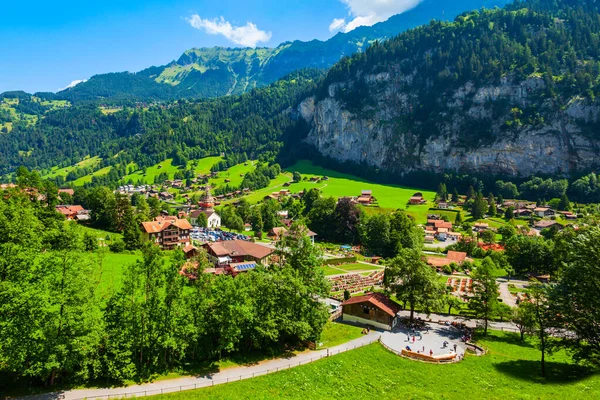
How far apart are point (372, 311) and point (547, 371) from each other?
16.6m

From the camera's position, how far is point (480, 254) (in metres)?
80.3

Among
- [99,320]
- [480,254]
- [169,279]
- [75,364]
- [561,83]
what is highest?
[561,83]

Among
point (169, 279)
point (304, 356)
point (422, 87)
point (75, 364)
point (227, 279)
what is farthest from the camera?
point (422, 87)

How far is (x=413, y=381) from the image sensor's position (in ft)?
90.2

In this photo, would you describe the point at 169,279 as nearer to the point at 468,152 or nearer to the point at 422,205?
the point at 422,205

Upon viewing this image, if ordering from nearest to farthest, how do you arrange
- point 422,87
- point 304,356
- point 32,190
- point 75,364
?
point 75,364, point 304,356, point 32,190, point 422,87

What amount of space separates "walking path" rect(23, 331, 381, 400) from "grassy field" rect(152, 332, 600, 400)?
0.88 metres

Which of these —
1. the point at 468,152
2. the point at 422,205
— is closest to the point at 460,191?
the point at 468,152

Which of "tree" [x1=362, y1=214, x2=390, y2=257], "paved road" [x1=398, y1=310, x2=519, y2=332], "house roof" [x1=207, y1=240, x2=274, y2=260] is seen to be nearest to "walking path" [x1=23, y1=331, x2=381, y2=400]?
"paved road" [x1=398, y1=310, x2=519, y2=332]

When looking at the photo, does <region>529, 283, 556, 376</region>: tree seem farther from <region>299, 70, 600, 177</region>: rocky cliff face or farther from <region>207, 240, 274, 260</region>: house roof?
<region>299, 70, 600, 177</region>: rocky cliff face

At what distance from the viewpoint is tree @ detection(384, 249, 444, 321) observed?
40844 millimetres

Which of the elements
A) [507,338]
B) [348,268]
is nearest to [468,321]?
[507,338]

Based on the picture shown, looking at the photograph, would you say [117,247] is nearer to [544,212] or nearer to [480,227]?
[480,227]

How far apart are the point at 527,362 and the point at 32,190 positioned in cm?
7609
